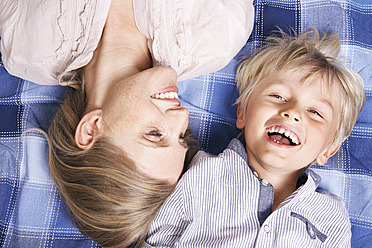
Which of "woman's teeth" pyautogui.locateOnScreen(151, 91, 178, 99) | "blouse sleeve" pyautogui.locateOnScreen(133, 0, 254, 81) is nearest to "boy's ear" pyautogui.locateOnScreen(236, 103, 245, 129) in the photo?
"blouse sleeve" pyautogui.locateOnScreen(133, 0, 254, 81)

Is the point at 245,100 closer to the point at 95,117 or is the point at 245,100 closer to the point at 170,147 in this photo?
the point at 170,147

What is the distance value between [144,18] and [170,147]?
1.70 feet

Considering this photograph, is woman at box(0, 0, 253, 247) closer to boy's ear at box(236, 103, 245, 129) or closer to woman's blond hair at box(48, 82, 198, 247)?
woman's blond hair at box(48, 82, 198, 247)

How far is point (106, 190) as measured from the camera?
4.00 feet

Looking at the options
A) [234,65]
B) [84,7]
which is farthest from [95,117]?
[234,65]

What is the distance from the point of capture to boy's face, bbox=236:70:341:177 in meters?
1.31

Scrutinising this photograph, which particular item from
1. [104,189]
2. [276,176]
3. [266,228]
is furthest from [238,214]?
[104,189]

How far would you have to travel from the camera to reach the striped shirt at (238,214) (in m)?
1.30

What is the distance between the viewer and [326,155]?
1499 mm

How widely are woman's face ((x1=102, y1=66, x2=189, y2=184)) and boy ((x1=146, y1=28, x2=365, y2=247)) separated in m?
0.19

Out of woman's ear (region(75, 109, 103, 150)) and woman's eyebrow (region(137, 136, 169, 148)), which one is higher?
woman's eyebrow (region(137, 136, 169, 148))

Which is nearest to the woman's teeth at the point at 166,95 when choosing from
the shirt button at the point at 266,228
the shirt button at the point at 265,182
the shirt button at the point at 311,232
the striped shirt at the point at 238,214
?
the striped shirt at the point at 238,214

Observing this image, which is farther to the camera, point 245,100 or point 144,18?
point 245,100

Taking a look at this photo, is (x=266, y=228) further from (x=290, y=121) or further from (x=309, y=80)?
(x=309, y=80)
